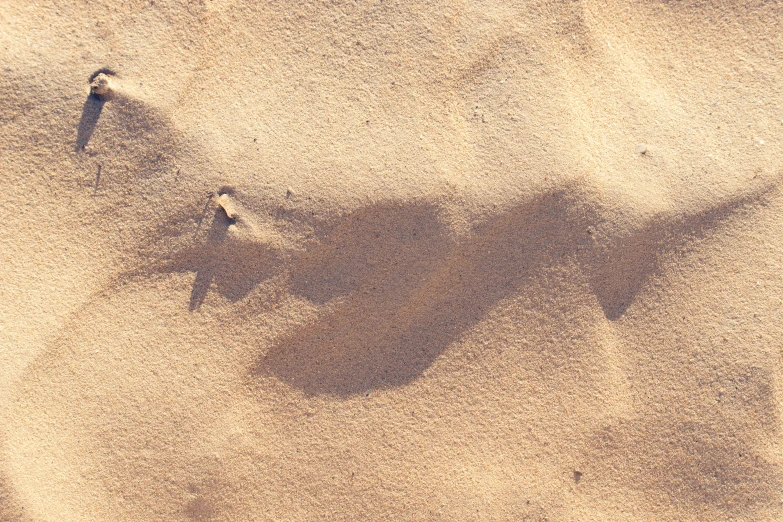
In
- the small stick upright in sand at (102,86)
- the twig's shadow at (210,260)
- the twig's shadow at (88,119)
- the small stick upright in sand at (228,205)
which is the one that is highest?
the small stick upright in sand at (102,86)

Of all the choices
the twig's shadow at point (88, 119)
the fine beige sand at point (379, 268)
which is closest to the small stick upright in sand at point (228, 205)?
the fine beige sand at point (379, 268)

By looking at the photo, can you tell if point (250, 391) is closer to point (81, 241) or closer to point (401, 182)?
point (81, 241)

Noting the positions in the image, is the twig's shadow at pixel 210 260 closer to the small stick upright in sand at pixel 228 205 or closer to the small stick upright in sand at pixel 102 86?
the small stick upright in sand at pixel 228 205

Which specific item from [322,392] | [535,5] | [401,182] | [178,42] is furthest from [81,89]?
[535,5]

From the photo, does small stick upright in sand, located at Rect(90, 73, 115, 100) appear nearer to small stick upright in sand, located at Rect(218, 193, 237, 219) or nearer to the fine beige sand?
the fine beige sand

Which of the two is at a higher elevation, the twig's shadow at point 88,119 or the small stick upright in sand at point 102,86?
the small stick upright in sand at point 102,86

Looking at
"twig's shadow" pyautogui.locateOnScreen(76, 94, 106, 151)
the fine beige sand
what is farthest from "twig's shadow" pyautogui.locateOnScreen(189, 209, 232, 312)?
"twig's shadow" pyautogui.locateOnScreen(76, 94, 106, 151)
